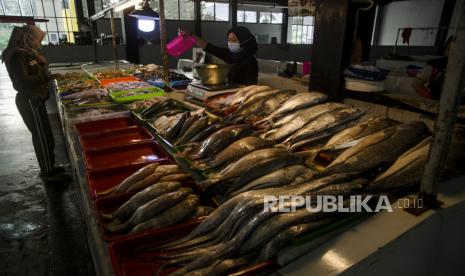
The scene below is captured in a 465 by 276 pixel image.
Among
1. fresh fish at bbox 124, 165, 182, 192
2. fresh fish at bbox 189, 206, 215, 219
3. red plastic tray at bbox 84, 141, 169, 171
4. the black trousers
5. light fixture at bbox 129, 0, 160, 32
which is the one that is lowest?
the black trousers

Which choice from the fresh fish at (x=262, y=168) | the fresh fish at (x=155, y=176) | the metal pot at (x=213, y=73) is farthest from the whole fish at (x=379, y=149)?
the metal pot at (x=213, y=73)

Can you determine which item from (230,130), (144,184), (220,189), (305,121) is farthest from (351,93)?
(144,184)

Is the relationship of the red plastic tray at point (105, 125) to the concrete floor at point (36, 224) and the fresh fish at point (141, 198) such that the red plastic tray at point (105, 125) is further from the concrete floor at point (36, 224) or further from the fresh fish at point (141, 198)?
the fresh fish at point (141, 198)

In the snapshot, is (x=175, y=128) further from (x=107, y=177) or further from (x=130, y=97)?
(x=130, y=97)

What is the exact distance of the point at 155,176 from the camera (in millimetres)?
2191

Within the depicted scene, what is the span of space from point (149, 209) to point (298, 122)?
1.34 m

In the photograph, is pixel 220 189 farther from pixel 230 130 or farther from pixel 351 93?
pixel 351 93

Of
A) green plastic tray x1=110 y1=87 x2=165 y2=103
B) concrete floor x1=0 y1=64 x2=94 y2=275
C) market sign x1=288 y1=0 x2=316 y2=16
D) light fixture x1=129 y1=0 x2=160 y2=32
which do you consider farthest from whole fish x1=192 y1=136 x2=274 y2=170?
market sign x1=288 y1=0 x2=316 y2=16

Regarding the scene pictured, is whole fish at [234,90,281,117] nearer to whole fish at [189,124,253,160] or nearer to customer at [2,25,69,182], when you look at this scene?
whole fish at [189,124,253,160]

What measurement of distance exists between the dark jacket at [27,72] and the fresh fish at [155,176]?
13.4ft

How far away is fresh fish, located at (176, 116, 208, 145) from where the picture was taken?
2.75 meters

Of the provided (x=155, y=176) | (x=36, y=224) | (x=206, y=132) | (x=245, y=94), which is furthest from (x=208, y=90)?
(x=36, y=224)

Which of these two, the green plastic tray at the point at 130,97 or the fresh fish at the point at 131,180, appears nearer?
the fresh fish at the point at 131,180

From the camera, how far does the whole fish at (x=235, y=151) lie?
2.17 meters
